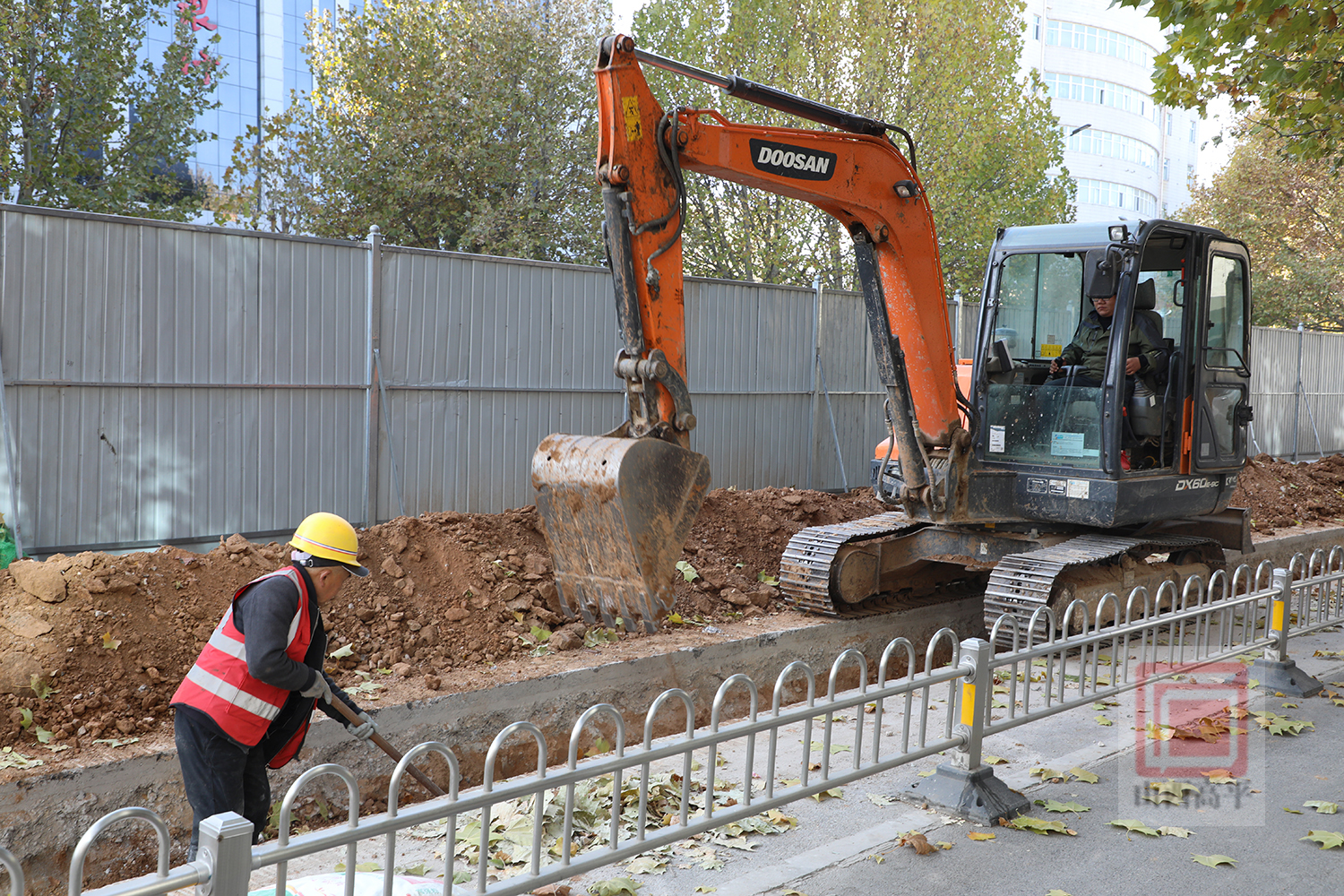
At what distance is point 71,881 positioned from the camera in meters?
2.16

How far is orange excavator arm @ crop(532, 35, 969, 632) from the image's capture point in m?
5.73

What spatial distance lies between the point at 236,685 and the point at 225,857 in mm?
1741

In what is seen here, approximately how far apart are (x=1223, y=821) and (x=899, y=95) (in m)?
16.3

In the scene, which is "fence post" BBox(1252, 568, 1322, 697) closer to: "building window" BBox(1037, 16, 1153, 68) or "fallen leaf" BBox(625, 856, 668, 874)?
"fallen leaf" BBox(625, 856, 668, 874)

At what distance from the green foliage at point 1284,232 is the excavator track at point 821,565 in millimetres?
21679

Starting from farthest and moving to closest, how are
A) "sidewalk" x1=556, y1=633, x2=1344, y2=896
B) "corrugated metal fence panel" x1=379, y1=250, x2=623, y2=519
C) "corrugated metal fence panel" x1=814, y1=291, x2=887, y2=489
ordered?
"corrugated metal fence panel" x1=814, y1=291, x2=887, y2=489 → "corrugated metal fence panel" x1=379, y1=250, x2=623, y2=519 → "sidewalk" x1=556, y1=633, x2=1344, y2=896

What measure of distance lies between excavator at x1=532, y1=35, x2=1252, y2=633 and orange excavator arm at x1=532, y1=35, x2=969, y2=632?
0.01 m

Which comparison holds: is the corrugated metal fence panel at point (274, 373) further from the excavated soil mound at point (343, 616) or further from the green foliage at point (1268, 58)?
the green foliage at point (1268, 58)

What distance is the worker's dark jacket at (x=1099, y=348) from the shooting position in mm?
7660

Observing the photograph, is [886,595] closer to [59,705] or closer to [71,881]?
[59,705]

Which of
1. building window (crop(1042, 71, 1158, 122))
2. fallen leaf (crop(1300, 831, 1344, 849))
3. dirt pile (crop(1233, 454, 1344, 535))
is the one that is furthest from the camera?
building window (crop(1042, 71, 1158, 122))

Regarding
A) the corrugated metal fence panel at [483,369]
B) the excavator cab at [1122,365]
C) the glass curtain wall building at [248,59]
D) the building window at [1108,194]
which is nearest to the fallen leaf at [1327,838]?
the excavator cab at [1122,365]

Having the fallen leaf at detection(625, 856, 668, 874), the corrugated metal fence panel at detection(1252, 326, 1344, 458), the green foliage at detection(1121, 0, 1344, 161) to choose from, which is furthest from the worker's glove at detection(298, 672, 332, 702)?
the corrugated metal fence panel at detection(1252, 326, 1344, 458)

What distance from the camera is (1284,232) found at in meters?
25.7
